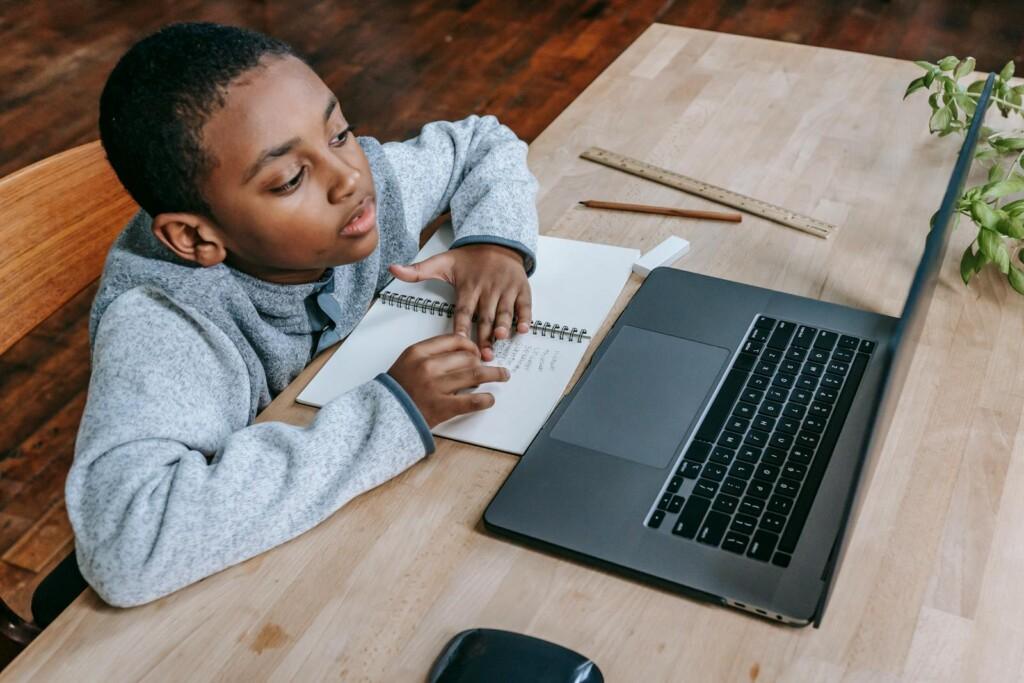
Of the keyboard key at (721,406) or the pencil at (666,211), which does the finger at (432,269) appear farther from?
the keyboard key at (721,406)

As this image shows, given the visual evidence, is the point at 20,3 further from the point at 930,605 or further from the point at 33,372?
the point at 930,605

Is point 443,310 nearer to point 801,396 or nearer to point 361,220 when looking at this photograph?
point 361,220

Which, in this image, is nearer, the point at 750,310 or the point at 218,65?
the point at 218,65

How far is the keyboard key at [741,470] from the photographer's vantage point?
31.1 inches

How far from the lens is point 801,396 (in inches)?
33.9

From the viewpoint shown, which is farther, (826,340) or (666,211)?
(666,211)

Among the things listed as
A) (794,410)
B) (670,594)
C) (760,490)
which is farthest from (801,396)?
(670,594)

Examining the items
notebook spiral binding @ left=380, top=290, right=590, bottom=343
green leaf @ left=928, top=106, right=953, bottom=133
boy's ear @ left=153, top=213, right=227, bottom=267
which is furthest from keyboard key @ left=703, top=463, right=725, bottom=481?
green leaf @ left=928, top=106, right=953, bottom=133

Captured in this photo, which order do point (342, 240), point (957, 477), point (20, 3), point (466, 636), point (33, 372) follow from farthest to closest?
point (20, 3)
point (33, 372)
point (342, 240)
point (957, 477)
point (466, 636)

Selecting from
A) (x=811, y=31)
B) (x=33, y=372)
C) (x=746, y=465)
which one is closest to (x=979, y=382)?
(x=746, y=465)

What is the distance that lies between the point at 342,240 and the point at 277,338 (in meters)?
0.12

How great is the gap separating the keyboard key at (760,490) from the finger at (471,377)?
24 centimetres

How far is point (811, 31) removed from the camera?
3.25m

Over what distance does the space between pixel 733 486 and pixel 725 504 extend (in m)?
0.02
